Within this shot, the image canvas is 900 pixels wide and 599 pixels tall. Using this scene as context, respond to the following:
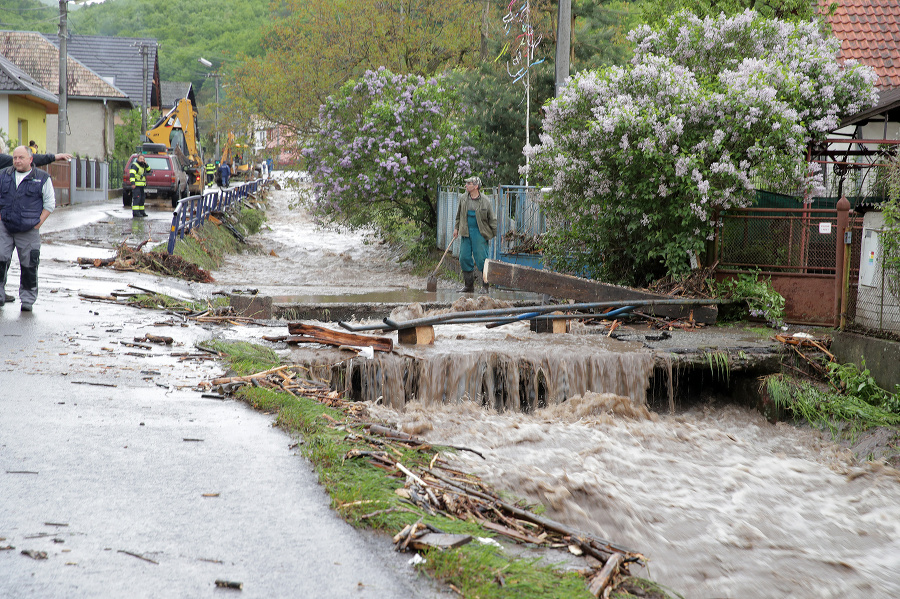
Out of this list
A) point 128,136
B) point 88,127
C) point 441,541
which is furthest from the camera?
point 128,136

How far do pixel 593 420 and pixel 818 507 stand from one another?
221 cm

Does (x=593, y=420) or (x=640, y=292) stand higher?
(x=640, y=292)

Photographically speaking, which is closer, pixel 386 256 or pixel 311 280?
pixel 311 280

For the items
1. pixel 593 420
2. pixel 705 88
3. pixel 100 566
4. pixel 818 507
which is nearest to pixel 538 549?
pixel 100 566

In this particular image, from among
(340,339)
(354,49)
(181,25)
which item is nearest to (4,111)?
(354,49)

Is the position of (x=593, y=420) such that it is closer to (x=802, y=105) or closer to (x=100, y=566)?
(x=100, y=566)

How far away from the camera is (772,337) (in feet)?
33.6

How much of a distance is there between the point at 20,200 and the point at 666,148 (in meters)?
8.03

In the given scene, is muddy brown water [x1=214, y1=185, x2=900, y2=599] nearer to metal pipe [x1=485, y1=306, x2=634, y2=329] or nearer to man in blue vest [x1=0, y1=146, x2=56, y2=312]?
metal pipe [x1=485, y1=306, x2=634, y2=329]

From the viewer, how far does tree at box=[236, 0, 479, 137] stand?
3534cm

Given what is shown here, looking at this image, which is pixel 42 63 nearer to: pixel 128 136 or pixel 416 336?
pixel 128 136

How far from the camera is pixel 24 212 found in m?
10.3

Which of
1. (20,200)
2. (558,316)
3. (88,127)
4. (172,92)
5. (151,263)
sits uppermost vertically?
(172,92)

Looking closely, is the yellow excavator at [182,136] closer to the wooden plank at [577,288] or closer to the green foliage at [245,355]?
the wooden plank at [577,288]
